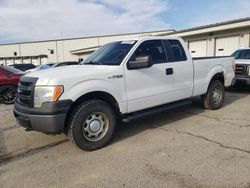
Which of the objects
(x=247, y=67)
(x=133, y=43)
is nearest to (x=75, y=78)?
(x=133, y=43)

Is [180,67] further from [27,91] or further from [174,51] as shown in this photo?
[27,91]

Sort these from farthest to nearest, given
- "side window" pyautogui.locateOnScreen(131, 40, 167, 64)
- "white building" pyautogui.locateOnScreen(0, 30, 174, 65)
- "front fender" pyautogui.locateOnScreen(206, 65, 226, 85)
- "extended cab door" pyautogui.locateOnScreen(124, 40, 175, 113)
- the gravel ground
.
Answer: "white building" pyautogui.locateOnScreen(0, 30, 174, 65) < "front fender" pyautogui.locateOnScreen(206, 65, 226, 85) < "side window" pyautogui.locateOnScreen(131, 40, 167, 64) < "extended cab door" pyautogui.locateOnScreen(124, 40, 175, 113) < the gravel ground

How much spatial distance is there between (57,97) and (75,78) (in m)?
0.44

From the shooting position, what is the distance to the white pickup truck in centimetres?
416

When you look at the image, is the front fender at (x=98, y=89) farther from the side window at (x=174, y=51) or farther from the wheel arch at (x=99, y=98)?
the side window at (x=174, y=51)

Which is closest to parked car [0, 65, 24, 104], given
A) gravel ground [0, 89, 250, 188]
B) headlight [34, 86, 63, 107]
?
gravel ground [0, 89, 250, 188]

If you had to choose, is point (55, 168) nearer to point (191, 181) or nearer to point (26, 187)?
point (26, 187)

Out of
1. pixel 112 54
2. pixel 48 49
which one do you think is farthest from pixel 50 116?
pixel 48 49

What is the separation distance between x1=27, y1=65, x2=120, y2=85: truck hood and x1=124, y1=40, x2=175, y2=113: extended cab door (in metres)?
0.45

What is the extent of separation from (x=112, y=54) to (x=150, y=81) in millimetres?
947

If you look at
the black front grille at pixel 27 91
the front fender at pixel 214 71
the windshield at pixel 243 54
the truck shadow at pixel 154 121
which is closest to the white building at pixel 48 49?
the windshield at pixel 243 54

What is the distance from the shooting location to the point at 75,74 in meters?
4.34

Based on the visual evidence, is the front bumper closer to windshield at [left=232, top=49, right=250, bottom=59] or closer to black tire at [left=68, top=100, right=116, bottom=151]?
black tire at [left=68, top=100, right=116, bottom=151]

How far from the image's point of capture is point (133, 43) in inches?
206
